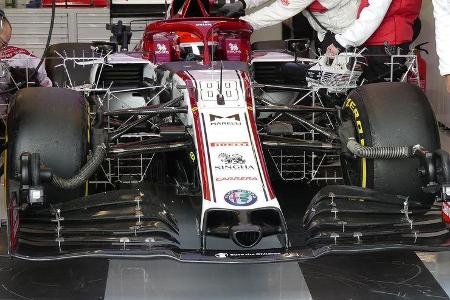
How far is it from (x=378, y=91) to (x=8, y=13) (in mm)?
6078

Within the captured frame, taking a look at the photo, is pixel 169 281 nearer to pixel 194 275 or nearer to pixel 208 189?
pixel 194 275

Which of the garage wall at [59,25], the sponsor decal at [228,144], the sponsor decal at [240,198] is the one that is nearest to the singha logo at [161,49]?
the sponsor decal at [228,144]

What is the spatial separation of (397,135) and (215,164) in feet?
3.38

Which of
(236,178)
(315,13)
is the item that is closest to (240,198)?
(236,178)

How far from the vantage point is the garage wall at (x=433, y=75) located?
8969 millimetres

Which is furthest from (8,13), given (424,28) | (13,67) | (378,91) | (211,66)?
(378,91)

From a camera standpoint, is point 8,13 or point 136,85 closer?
point 136,85

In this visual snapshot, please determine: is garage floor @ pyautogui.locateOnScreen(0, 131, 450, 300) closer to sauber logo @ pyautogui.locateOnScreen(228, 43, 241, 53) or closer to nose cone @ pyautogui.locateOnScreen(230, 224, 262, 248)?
nose cone @ pyautogui.locateOnScreen(230, 224, 262, 248)

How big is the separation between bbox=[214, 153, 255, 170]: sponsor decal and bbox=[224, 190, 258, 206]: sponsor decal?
7.8 inches

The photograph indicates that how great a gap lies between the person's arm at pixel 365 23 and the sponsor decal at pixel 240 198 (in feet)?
7.80

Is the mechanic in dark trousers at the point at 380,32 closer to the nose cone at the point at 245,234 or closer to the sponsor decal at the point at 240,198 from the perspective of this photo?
the sponsor decal at the point at 240,198

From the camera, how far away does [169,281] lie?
4.70 meters

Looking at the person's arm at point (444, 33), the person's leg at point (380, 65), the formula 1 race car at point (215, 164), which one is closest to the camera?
the formula 1 race car at point (215, 164)

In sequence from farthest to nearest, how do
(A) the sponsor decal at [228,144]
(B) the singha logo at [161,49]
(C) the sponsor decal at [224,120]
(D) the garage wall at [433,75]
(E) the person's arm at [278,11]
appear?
(D) the garage wall at [433,75], (E) the person's arm at [278,11], (B) the singha logo at [161,49], (C) the sponsor decal at [224,120], (A) the sponsor decal at [228,144]
